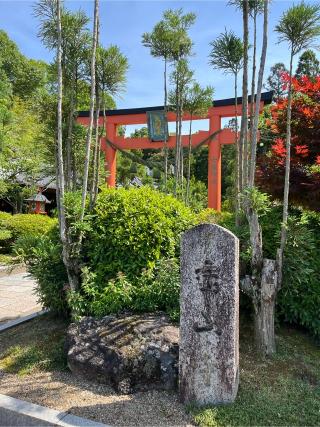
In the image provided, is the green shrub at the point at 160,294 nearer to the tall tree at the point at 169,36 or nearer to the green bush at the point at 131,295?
the green bush at the point at 131,295

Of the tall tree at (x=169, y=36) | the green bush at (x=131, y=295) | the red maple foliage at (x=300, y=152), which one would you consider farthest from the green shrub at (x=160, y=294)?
the tall tree at (x=169, y=36)

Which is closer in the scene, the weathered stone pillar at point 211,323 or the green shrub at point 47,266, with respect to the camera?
the weathered stone pillar at point 211,323

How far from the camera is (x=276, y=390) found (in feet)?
10.1

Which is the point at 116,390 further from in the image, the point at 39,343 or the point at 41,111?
the point at 41,111

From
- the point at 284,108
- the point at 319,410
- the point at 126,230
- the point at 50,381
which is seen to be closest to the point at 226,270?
the point at 319,410

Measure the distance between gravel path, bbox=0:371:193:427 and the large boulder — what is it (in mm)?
85

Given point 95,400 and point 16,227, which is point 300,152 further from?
point 16,227

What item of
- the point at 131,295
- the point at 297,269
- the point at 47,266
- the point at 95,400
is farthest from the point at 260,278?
the point at 47,266

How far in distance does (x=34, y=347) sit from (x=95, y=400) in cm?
120

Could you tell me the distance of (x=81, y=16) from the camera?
14.0 feet

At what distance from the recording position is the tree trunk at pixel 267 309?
3604 mm

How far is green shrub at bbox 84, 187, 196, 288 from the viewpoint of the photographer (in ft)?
13.5

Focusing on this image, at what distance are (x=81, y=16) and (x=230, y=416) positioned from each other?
4.13 m

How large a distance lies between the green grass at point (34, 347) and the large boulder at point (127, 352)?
296 millimetres
